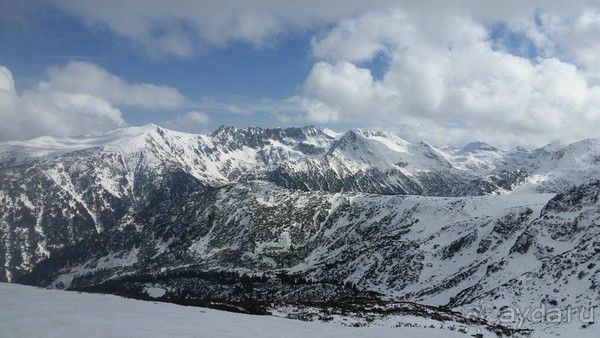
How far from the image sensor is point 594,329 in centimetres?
5594

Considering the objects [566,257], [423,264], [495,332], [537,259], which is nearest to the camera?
[495,332]

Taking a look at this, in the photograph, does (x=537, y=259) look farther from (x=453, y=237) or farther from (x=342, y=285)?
(x=342, y=285)

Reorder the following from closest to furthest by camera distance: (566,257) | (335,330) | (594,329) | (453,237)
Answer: (335,330) → (594,329) → (566,257) → (453,237)

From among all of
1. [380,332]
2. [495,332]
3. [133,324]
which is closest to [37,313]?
[133,324]

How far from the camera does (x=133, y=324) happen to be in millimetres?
26328

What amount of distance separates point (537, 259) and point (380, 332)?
102 meters

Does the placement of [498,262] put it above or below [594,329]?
above

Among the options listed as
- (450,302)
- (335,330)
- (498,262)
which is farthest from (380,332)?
(498,262)

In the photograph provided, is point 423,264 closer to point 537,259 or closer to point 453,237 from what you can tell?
point 453,237

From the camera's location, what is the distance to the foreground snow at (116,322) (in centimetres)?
2353

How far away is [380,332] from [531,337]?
27.9 meters

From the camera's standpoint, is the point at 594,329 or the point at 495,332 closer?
the point at 495,332

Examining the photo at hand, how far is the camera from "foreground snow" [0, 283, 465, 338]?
77.2 feet

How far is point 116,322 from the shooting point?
26.3 m
